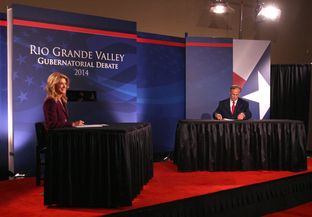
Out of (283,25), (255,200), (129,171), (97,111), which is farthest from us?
(283,25)

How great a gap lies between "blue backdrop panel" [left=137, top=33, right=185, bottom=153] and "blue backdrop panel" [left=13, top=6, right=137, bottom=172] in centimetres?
53

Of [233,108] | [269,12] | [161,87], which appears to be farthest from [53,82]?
[269,12]

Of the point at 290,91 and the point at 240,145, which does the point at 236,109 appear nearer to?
the point at 240,145

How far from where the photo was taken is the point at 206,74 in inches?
258

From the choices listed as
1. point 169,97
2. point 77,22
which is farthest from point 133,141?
point 169,97

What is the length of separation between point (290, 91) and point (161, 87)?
298 cm

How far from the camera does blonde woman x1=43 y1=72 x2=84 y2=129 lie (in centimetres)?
365

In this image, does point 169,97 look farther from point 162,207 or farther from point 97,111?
point 162,207

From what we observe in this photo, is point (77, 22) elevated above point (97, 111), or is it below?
above

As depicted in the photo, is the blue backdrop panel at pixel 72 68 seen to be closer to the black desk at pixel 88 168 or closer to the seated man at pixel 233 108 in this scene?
the seated man at pixel 233 108

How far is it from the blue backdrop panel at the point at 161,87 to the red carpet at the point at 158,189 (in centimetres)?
115

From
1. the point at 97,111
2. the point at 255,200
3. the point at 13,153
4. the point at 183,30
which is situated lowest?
the point at 255,200

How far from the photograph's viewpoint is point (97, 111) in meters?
5.39

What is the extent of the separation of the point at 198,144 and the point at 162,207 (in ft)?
5.77
